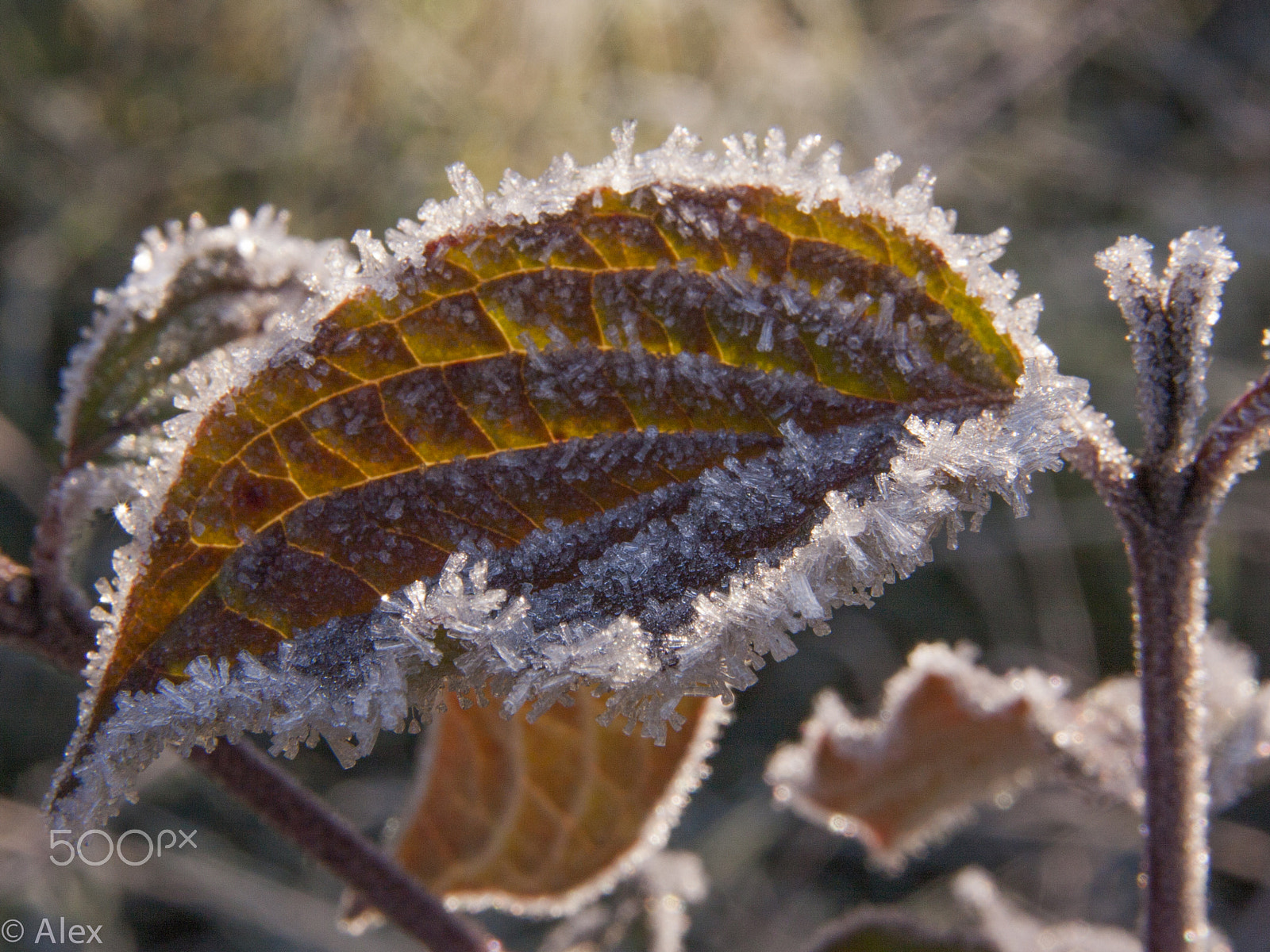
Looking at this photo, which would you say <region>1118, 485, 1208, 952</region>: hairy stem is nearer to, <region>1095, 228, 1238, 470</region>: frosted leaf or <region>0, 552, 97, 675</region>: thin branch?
<region>1095, 228, 1238, 470</region>: frosted leaf

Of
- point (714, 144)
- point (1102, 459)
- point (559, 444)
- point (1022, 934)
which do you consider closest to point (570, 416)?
point (559, 444)

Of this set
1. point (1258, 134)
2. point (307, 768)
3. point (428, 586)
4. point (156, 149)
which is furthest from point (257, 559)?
point (1258, 134)

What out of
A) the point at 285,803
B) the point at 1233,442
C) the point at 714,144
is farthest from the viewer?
the point at 714,144

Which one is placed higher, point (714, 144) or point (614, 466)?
point (714, 144)

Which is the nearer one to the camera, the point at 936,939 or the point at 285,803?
the point at 285,803

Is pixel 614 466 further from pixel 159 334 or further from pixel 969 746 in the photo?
pixel 969 746

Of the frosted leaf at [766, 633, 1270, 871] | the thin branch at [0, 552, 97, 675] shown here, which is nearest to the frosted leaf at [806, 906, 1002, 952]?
the frosted leaf at [766, 633, 1270, 871]

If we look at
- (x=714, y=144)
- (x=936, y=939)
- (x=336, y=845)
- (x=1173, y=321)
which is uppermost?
(x=714, y=144)
